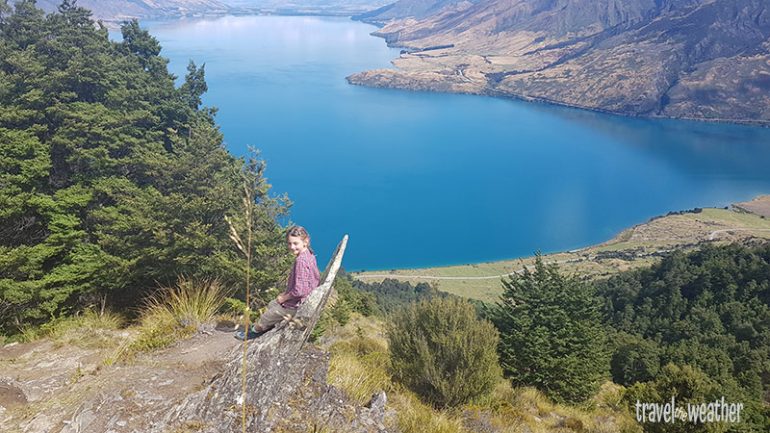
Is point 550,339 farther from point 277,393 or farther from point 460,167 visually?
point 460,167

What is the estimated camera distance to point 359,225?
72250mm

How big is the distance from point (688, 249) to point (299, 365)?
85.5 meters

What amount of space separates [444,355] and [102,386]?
5.89 m

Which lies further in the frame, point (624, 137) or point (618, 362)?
point (624, 137)

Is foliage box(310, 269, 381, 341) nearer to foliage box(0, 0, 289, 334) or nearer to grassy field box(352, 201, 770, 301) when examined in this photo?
foliage box(0, 0, 289, 334)

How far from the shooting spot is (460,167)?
10256 centimetres

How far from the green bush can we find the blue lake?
5118 cm

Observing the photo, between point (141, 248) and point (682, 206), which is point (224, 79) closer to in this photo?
point (682, 206)

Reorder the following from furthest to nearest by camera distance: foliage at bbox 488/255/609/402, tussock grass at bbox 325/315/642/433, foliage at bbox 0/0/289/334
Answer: foliage at bbox 488/255/609/402, foliage at bbox 0/0/289/334, tussock grass at bbox 325/315/642/433

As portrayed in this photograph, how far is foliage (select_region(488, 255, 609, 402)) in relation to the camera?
14.3 m

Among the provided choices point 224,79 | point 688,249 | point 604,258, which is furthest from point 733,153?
point 224,79

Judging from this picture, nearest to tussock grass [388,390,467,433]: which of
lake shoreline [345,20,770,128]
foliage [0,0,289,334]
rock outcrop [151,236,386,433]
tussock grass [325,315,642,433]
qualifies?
tussock grass [325,315,642,433]

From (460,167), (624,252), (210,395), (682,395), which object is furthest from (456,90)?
(210,395)

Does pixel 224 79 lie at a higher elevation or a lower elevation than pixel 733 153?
higher
